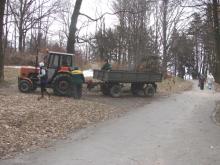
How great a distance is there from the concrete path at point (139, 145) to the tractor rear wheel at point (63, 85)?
510 cm

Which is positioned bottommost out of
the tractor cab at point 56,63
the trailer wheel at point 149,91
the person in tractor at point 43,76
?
the trailer wheel at point 149,91

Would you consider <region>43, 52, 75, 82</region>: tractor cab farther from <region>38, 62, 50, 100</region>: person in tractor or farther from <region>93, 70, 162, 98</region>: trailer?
<region>93, 70, 162, 98</region>: trailer

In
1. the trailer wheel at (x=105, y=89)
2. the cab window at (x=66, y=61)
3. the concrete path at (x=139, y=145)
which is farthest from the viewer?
the trailer wheel at (x=105, y=89)

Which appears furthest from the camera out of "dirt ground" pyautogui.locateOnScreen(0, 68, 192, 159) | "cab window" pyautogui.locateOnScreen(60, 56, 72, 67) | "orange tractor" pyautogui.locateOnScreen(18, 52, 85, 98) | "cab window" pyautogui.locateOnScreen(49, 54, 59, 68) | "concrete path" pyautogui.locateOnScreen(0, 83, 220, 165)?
"cab window" pyautogui.locateOnScreen(60, 56, 72, 67)

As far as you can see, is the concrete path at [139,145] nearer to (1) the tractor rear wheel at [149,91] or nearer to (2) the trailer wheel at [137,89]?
(1) the tractor rear wheel at [149,91]

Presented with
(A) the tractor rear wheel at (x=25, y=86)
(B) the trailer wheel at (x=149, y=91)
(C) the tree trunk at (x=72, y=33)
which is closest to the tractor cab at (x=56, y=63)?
(A) the tractor rear wheel at (x=25, y=86)

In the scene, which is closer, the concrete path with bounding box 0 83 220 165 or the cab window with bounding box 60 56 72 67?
the concrete path with bounding box 0 83 220 165

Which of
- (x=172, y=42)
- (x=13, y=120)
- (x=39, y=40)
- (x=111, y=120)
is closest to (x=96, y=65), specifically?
(x=39, y=40)

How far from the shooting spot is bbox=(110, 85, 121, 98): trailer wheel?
92.2ft

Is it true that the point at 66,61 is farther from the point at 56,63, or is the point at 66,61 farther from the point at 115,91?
the point at 115,91

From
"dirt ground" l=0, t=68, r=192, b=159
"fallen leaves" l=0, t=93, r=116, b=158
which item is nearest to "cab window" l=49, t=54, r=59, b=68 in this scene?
"dirt ground" l=0, t=68, r=192, b=159

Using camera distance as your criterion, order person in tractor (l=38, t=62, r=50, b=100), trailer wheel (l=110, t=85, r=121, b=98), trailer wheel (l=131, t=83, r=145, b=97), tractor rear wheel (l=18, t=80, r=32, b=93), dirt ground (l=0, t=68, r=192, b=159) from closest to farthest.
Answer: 1. dirt ground (l=0, t=68, r=192, b=159)
2. person in tractor (l=38, t=62, r=50, b=100)
3. tractor rear wheel (l=18, t=80, r=32, b=93)
4. trailer wheel (l=110, t=85, r=121, b=98)
5. trailer wheel (l=131, t=83, r=145, b=97)

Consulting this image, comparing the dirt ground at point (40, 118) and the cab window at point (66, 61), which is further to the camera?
the cab window at point (66, 61)

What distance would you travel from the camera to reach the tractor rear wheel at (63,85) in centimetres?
2403
